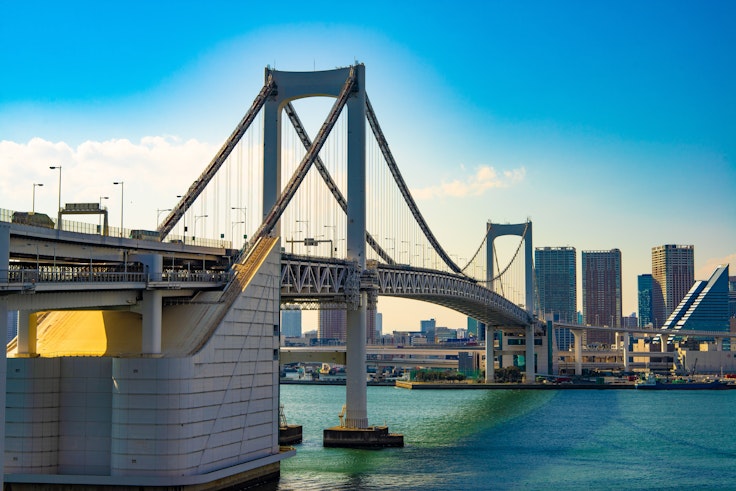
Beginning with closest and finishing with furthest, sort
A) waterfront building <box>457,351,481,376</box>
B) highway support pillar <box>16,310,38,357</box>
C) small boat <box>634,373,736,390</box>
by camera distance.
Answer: highway support pillar <box>16,310,38,357</box>
small boat <box>634,373,736,390</box>
waterfront building <box>457,351,481,376</box>

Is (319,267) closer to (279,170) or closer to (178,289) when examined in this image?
(279,170)

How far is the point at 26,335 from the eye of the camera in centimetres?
4044

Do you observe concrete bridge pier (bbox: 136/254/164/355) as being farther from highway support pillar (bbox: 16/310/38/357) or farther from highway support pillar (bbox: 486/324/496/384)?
highway support pillar (bbox: 486/324/496/384)

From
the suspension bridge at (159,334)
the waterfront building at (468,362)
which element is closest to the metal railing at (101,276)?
the suspension bridge at (159,334)

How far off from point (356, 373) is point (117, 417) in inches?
869

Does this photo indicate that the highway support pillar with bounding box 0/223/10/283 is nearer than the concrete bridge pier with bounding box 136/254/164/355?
Yes

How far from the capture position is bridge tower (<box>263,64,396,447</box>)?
57688 mm

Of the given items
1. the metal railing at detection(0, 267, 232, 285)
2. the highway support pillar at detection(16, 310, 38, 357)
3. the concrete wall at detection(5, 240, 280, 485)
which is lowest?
the concrete wall at detection(5, 240, 280, 485)

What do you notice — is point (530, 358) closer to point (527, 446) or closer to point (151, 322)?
point (527, 446)

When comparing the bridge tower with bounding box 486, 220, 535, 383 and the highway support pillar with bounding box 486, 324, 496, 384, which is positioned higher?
the bridge tower with bounding box 486, 220, 535, 383

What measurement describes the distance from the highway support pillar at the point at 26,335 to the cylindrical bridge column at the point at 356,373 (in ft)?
68.8

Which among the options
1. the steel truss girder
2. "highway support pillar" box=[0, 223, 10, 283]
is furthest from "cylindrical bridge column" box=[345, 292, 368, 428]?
"highway support pillar" box=[0, 223, 10, 283]

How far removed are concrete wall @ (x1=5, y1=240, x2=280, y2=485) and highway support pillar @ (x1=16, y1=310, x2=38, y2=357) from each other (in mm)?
1443

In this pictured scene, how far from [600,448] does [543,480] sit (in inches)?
528
